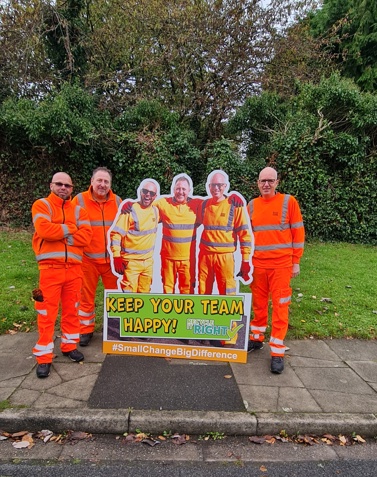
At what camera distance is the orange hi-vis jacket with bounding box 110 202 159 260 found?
3.89 metres

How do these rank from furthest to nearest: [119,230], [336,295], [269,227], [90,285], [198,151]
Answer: [198,151], [336,295], [90,285], [119,230], [269,227]

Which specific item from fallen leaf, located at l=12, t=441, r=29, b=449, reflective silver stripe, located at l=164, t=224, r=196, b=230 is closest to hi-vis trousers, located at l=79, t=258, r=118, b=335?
reflective silver stripe, located at l=164, t=224, r=196, b=230

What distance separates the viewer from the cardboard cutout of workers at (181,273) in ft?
12.3

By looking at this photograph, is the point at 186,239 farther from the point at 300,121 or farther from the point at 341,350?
the point at 300,121

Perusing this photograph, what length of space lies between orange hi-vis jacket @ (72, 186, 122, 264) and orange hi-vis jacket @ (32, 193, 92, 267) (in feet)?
0.96

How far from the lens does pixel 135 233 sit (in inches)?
155

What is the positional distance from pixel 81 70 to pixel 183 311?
9624 mm

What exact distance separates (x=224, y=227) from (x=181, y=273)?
2.40 ft

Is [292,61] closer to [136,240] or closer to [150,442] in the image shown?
[136,240]

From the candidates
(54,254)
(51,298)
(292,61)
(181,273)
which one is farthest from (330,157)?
(51,298)

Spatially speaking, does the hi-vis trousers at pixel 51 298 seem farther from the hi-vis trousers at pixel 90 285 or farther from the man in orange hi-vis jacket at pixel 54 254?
the hi-vis trousers at pixel 90 285

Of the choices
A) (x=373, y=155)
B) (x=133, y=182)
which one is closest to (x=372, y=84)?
(x=373, y=155)

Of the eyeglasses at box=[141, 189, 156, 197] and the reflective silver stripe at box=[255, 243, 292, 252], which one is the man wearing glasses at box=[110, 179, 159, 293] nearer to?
the eyeglasses at box=[141, 189, 156, 197]

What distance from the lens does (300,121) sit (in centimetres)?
916
